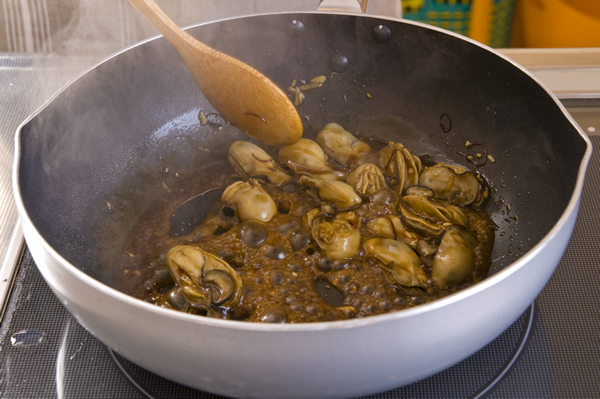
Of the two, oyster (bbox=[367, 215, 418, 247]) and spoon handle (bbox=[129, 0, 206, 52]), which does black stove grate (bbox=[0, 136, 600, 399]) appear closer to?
oyster (bbox=[367, 215, 418, 247])

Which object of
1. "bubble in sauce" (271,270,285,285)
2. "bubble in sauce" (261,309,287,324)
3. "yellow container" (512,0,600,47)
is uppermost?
"yellow container" (512,0,600,47)

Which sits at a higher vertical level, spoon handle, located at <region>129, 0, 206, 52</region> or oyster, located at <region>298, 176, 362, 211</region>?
spoon handle, located at <region>129, 0, 206, 52</region>

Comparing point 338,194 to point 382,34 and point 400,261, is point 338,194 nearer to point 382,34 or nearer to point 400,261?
point 400,261

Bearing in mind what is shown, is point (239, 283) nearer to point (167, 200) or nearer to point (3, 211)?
point (167, 200)

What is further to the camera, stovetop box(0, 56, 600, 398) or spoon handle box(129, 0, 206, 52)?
spoon handle box(129, 0, 206, 52)

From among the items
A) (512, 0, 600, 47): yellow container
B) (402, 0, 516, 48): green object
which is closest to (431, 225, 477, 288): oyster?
(512, 0, 600, 47): yellow container

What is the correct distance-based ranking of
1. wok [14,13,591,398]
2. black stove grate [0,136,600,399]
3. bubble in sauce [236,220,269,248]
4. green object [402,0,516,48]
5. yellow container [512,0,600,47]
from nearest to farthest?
wok [14,13,591,398] → black stove grate [0,136,600,399] → bubble in sauce [236,220,269,248] → yellow container [512,0,600,47] → green object [402,0,516,48]

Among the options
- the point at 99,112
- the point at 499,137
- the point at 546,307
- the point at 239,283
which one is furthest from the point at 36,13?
the point at 546,307
